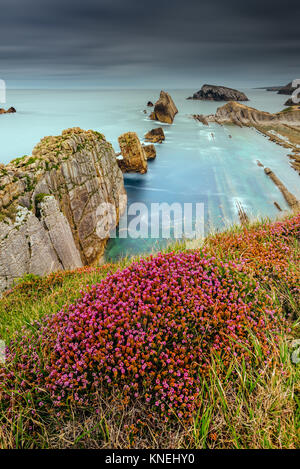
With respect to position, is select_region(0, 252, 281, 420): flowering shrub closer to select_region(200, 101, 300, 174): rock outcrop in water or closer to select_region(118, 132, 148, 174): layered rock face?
select_region(118, 132, 148, 174): layered rock face

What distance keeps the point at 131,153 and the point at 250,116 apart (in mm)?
114398

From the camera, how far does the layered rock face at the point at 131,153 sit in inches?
2318

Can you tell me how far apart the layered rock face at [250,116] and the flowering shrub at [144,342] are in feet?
471

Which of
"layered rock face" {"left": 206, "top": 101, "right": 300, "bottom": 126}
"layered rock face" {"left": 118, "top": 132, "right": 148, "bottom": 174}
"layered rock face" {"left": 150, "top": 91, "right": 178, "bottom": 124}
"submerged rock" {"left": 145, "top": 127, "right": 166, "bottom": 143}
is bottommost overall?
"layered rock face" {"left": 118, "top": 132, "right": 148, "bottom": 174}

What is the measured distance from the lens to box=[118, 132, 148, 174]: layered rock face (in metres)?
58.9

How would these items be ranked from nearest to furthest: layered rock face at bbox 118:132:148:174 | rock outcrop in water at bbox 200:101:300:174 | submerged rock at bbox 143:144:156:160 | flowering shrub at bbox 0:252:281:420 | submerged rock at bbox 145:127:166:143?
flowering shrub at bbox 0:252:281:420
layered rock face at bbox 118:132:148:174
submerged rock at bbox 143:144:156:160
rock outcrop in water at bbox 200:101:300:174
submerged rock at bbox 145:127:166:143

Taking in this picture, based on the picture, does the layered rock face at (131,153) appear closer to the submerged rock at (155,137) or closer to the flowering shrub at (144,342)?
the submerged rock at (155,137)

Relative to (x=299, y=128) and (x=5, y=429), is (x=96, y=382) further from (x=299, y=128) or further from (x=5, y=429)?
(x=299, y=128)

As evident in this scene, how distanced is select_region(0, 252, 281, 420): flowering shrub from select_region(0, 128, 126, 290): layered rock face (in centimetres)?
1007

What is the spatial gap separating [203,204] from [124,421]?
186ft

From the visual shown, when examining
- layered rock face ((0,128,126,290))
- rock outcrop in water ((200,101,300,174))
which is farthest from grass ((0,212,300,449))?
rock outcrop in water ((200,101,300,174))

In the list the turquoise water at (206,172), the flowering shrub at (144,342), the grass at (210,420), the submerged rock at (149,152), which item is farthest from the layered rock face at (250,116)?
the grass at (210,420)

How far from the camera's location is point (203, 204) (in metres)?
57.7

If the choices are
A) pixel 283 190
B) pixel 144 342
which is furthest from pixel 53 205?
pixel 283 190
